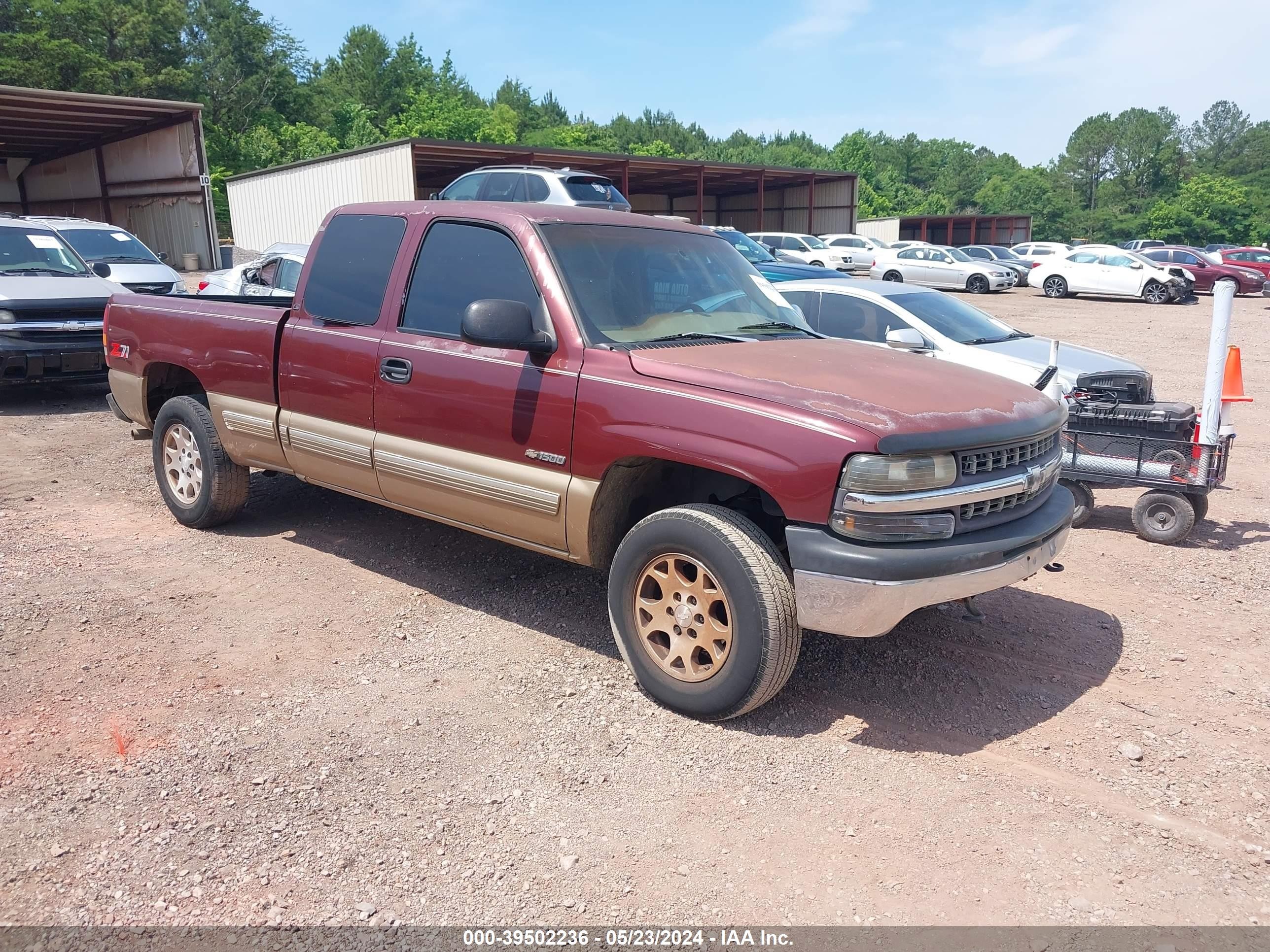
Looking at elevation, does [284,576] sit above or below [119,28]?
below

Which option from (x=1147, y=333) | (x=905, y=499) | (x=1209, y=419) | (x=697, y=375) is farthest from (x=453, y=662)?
(x=1147, y=333)

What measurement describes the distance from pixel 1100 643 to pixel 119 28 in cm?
6435

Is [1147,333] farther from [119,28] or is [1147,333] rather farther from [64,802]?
[119,28]

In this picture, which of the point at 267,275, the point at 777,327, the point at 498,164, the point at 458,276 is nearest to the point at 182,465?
the point at 458,276

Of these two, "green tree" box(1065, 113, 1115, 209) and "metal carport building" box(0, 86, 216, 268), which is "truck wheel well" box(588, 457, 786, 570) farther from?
"green tree" box(1065, 113, 1115, 209)

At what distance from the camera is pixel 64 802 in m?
3.24

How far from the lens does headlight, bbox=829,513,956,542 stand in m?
3.42

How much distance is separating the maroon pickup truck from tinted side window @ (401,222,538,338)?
1 cm

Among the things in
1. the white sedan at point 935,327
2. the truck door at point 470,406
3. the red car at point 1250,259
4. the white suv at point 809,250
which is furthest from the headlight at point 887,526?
the red car at point 1250,259

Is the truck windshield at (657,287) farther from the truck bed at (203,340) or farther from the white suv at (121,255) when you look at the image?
the white suv at (121,255)

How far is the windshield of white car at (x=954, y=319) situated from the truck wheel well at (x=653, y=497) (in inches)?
197

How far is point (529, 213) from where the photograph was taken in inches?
178

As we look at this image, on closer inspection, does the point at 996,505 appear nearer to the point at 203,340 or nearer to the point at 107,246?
the point at 203,340

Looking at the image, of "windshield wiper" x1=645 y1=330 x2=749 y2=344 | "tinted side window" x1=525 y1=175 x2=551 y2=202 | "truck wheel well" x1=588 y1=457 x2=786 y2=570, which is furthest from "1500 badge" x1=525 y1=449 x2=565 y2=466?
"tinted side window" x1=525 y1=175 x2=551 y2=202
